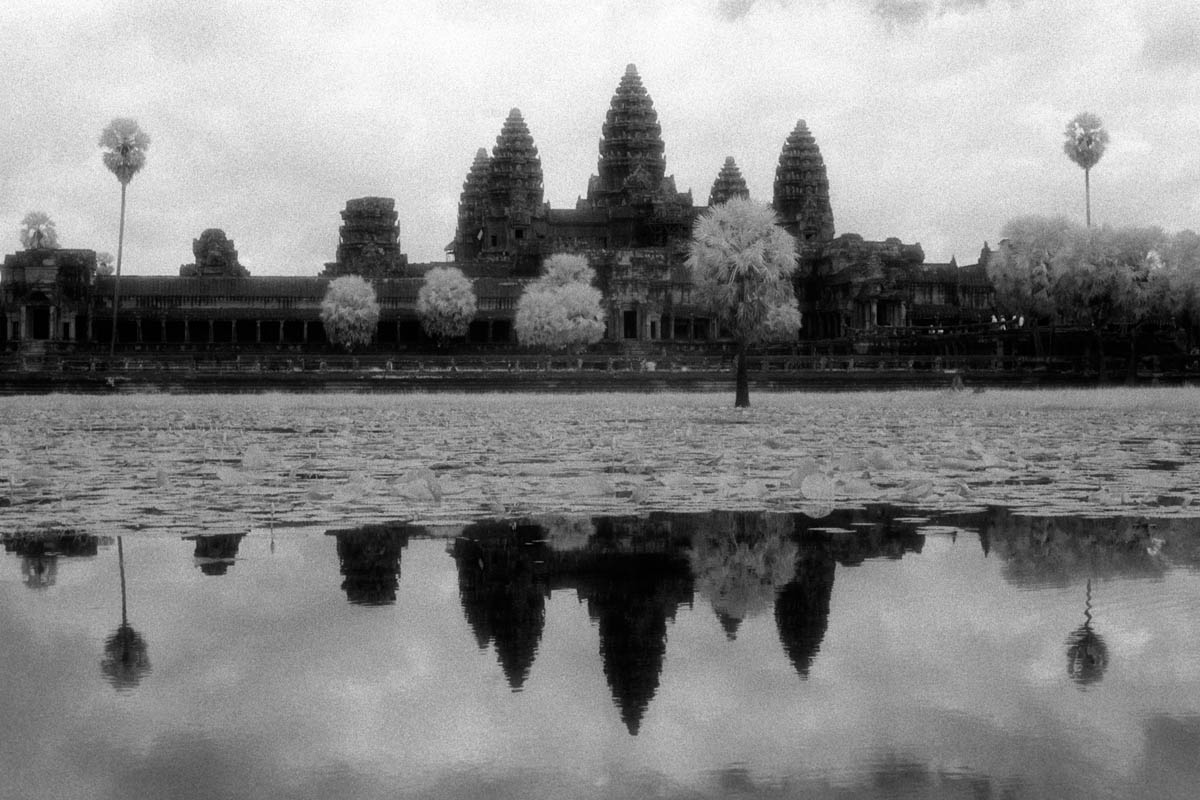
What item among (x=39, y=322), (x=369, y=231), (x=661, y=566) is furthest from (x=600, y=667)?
(x=369, y=231)

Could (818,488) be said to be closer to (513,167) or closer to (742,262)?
(742,262)

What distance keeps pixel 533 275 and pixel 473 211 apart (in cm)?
2719

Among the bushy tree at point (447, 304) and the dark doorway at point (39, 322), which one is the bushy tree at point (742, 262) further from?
the dark doorway at point (39, 322)

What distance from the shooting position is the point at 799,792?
3.90 metres

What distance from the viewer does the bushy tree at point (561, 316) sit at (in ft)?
244

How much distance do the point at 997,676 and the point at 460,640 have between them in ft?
6.34

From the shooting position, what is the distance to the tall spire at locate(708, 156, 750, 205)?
4200 inches

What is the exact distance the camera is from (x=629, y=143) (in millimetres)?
102438

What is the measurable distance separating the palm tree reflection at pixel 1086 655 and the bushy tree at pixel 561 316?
224 ft

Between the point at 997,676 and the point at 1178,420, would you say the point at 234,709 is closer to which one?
the point at 997,676

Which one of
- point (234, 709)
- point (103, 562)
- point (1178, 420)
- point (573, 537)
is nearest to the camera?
point (234, 709)

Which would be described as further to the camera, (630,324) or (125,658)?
(630,324)

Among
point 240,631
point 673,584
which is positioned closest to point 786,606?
point 673,584

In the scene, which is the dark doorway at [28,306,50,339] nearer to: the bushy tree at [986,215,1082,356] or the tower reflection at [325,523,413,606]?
the bushy tree at [986,215,1082,356]
